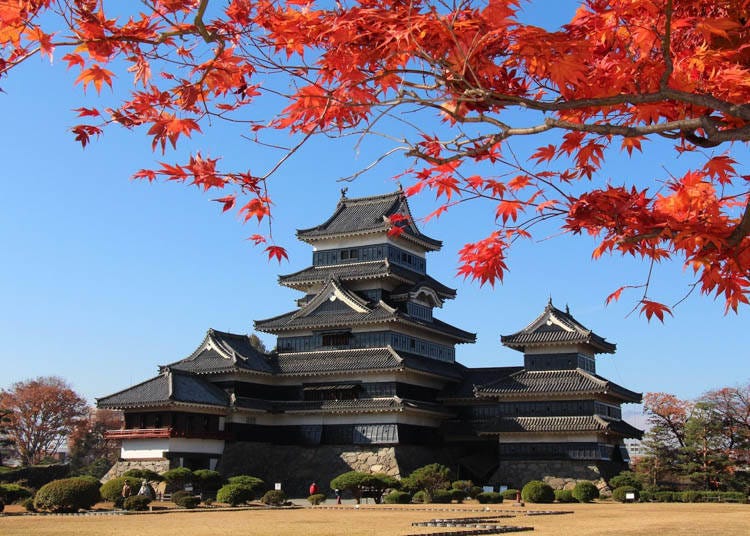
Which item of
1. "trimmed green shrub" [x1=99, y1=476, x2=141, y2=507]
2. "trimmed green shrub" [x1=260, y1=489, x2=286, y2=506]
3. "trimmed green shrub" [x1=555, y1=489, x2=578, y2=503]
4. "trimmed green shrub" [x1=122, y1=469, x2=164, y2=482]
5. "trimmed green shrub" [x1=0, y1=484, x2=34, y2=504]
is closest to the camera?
"trimmed green shrub" [x1=0, y1=484, x2=34, y2=504]

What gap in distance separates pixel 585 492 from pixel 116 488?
19.9 metres

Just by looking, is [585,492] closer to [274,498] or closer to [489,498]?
[489,498]

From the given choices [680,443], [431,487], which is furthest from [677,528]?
[680,443]

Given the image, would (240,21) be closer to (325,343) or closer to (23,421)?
(325,343)

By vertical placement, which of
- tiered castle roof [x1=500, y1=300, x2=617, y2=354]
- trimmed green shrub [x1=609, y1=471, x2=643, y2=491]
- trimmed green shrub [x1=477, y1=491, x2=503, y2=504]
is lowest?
trimmed green shrub [x1=477, y1=491, x2=503, y2=504]

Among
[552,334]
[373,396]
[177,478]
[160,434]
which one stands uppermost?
[552,334]

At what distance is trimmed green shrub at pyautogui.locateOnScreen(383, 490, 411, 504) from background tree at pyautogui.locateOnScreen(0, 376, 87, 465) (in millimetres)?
30982

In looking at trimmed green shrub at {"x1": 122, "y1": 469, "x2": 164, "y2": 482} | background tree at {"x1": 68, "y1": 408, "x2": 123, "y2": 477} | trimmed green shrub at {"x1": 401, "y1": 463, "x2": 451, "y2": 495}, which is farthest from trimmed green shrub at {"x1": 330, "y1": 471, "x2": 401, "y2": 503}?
background tree at {"x1": 68, "y1": 408, "x2": 123, "y2": 477}

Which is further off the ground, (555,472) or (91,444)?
(91,444)

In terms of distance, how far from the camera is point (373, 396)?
40.8 meters

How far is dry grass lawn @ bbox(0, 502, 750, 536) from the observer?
18812 mm

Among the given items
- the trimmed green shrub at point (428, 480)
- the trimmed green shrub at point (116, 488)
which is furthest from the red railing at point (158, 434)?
the trimmed green shrub at point (428, 480)

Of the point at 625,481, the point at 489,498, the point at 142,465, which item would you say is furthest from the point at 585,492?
the point at 142,465

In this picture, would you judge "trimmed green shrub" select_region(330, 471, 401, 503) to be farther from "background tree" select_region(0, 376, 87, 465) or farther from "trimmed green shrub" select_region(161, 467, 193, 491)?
"background tree" select_region(0, 376, 87, 465)
